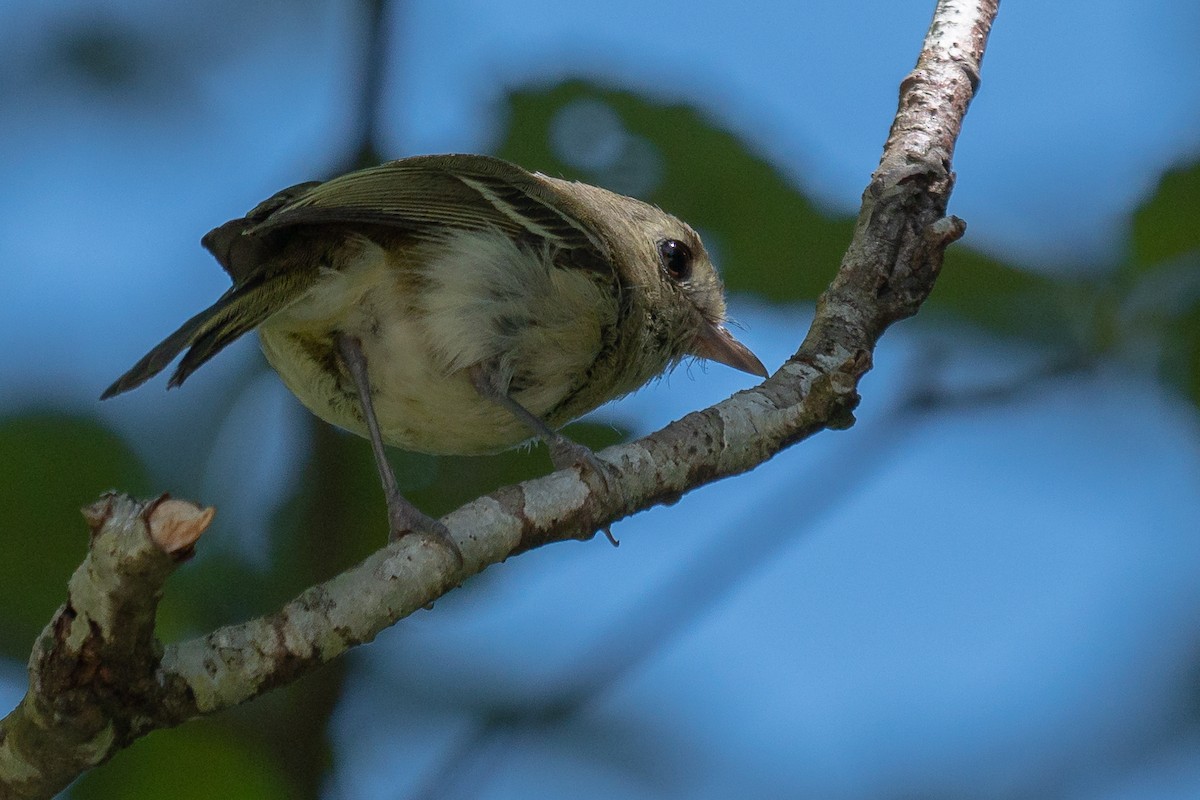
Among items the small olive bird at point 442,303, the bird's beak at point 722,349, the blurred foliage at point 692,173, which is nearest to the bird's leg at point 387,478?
the small olive bird at point 442,303

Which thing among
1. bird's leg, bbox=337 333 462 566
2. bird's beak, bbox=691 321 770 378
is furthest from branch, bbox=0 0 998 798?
bird's beak, bbox=691 321 770 378

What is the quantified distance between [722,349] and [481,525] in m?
2.20

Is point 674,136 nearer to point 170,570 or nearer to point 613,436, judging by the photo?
point 613,436

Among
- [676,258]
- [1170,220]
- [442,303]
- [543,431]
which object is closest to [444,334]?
[442,303]

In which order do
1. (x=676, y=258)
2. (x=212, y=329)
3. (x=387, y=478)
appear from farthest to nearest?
(x=676, y=258), (x=387, y=478), (x=212, y=329)

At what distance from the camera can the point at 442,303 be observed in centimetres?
361

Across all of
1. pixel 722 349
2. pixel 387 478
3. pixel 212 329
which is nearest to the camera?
pixel 212 329

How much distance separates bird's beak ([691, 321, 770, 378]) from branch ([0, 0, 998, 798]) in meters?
1.14

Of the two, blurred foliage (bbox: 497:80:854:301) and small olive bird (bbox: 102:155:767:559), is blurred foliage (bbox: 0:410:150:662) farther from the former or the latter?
blurred foliage (bbox: 497:80:854:301)

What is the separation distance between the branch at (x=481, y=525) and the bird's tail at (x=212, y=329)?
29.6 inches

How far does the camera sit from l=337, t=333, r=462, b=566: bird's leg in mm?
2504

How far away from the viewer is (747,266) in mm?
Result: 3396

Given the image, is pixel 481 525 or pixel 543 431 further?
pixel 543 431

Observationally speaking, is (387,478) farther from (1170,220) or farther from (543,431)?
(1170,220)
